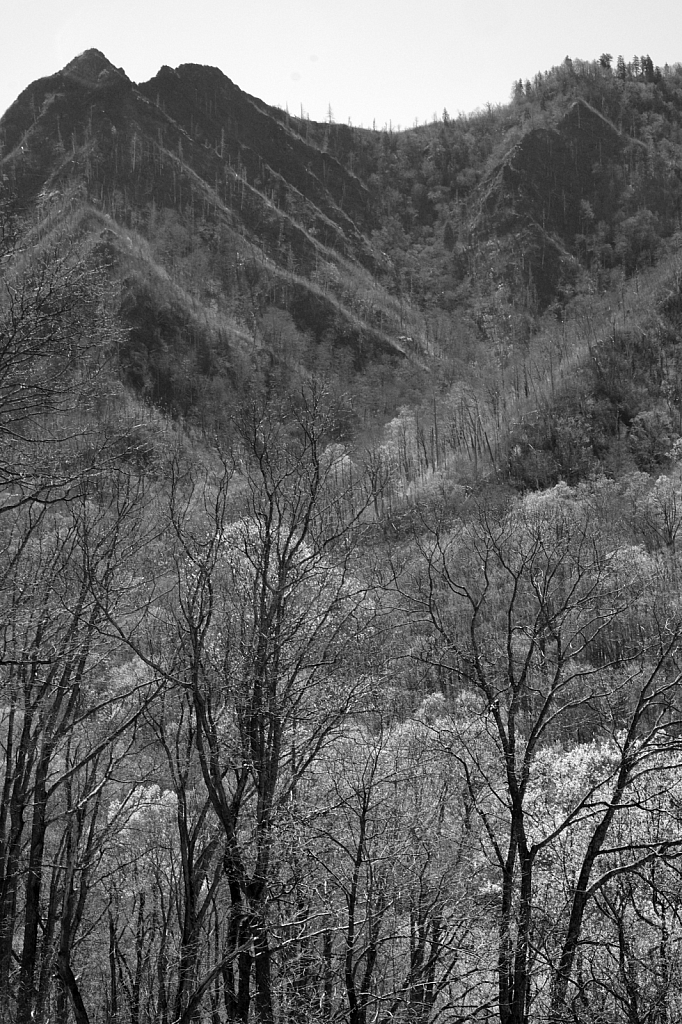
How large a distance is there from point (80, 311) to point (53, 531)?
907cm

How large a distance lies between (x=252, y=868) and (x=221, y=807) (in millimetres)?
813

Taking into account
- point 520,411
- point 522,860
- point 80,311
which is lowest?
point 522,860

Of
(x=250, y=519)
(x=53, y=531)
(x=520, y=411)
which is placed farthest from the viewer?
(x=520, y=411)

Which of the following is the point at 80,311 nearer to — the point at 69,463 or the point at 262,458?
the point at 69,463

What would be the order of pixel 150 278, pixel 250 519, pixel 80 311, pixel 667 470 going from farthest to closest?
1. pixel 150 278
2. pixel 667 470
3. pixel 250 519
4. pixel 80 311

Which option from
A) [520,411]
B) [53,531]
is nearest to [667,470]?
[520,411]

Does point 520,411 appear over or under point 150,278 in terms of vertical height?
under

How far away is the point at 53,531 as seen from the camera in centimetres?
1638

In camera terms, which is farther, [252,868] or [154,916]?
[154,916]

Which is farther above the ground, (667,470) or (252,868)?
(667,470)

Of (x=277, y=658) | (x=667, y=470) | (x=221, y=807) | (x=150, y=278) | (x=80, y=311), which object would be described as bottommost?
(x=221, y=807)

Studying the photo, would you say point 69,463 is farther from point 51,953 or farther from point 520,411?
point 520,411

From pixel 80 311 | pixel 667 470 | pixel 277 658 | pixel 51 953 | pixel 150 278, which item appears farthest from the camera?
pixel 150 278

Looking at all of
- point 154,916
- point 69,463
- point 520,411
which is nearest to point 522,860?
point 69,463
